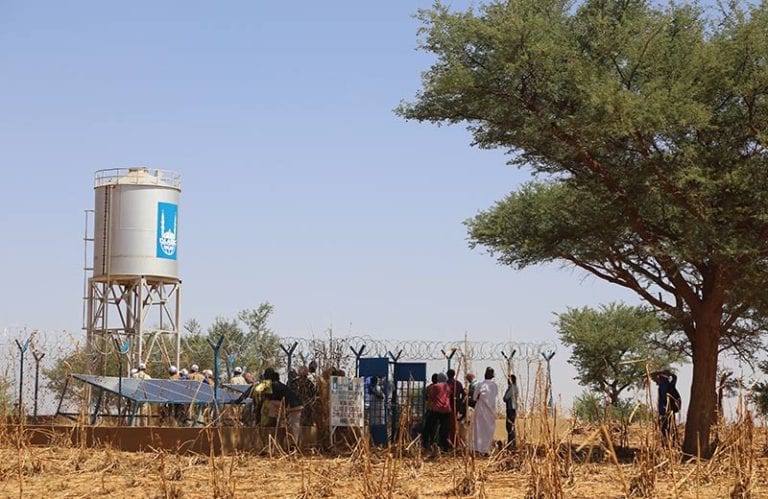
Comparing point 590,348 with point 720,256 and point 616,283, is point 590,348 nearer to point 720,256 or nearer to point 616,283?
point 616,283

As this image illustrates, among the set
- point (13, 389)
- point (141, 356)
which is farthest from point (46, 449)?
point (141, 356)

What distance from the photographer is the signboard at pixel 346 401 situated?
22.3 m

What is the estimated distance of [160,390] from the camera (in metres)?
23.6

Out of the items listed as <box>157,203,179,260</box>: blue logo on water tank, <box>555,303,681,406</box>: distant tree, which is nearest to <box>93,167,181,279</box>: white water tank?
<box>157,203,179,260</box>: blue logo on water tank

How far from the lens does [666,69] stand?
22.5 m

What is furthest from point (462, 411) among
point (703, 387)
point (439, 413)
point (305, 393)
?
point (703, 387)

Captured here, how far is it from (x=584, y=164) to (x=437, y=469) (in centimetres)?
816

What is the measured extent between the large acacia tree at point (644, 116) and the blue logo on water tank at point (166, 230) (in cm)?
2113

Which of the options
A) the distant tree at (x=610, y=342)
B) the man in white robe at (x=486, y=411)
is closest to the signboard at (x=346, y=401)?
the man in white robe at (x=486, y=411)

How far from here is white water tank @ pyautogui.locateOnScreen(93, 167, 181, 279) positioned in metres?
A: 43.0

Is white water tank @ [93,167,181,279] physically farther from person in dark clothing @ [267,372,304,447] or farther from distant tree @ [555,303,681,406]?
person in dark clothing @ [267,372,304,447]

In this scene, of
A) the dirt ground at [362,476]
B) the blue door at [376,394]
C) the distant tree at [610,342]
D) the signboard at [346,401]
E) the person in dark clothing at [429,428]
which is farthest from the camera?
the distant tree at [610,342]

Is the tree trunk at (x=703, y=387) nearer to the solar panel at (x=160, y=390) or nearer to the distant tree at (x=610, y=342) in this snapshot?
the solar panel at (x=160, y=390)

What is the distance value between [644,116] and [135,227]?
25.5 metres
